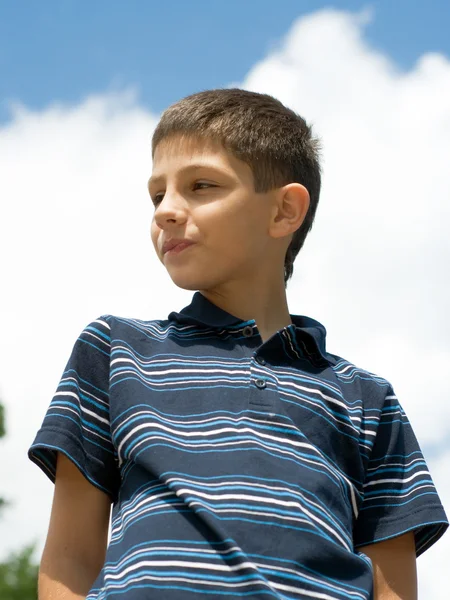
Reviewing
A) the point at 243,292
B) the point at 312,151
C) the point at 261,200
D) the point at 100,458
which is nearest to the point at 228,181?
the point at 261,200

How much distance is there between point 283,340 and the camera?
6.53ft

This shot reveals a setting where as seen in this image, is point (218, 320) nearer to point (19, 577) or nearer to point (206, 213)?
point (206, 213)

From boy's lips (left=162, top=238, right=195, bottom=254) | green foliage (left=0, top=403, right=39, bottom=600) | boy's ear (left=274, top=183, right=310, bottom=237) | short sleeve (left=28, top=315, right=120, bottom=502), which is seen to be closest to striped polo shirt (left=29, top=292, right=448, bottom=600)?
short sleeve (left=28, top=315, right=120, bottom=502)

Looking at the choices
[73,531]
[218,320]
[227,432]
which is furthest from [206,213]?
[73,531]

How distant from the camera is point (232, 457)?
172 centimetres

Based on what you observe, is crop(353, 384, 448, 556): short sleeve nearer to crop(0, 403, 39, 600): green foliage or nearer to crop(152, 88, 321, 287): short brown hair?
crop(152, 88, 321, 287): short brown hair

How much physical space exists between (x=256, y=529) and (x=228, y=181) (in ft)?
2.60

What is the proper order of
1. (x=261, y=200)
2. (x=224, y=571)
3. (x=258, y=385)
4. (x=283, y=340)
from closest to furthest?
(x=224, y=571) < (x=258, y=385) < (x=283, y=340) < (x=261, y=200)

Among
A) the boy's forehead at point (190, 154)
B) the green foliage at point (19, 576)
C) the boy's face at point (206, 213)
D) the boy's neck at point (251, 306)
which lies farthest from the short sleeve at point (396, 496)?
the green foliage at point (19, 576)

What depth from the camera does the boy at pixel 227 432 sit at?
5.42 feet

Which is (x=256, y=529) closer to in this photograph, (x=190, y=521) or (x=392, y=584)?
(x=190, y=521)

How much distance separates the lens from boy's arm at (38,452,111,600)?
180 cm

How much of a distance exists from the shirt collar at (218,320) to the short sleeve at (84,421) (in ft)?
0.64

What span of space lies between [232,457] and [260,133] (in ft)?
2.80
